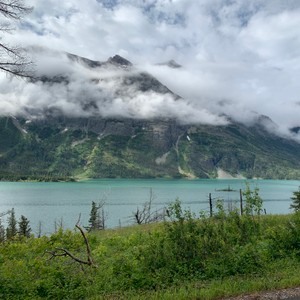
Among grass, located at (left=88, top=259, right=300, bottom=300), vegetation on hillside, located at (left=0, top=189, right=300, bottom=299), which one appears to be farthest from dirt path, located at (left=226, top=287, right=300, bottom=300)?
vegetation on hillside, located at (left=0, top=189, right=300, bottom=299)

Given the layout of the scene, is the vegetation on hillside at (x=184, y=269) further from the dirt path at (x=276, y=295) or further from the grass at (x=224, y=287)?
the dirt path at (x=276, y=295)

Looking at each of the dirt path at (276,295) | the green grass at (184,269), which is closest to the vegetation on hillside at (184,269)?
the green grass at (184,269)

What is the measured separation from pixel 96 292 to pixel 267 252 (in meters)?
8.22

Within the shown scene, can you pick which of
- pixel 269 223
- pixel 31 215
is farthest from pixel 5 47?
pixel 31 215

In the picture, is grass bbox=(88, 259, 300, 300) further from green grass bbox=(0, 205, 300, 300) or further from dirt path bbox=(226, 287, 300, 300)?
dirt path bbox=(226, 287, 300, 300)

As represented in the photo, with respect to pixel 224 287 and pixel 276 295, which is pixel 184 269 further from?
pixel 276 295

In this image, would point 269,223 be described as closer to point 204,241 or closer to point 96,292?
point 204,241

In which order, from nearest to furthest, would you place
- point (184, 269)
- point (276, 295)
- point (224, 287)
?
point (276, 295), point (224, 287), point (184, 269)

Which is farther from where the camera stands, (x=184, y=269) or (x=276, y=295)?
(x=184, y=269)

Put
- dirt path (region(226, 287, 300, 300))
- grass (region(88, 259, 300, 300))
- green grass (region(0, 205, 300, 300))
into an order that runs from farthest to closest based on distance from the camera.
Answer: green grass (region(0, 205, 300, 300)), grass (region(88, 259, 300, 300)), dirt path (region(226, 287, 300, 300))

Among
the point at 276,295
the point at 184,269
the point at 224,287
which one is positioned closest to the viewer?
the point at 276,295

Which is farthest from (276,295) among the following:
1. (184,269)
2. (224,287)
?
(184,269)

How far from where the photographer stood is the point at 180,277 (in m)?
13.9

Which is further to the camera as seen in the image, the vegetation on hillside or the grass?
the vegetation on hillside
